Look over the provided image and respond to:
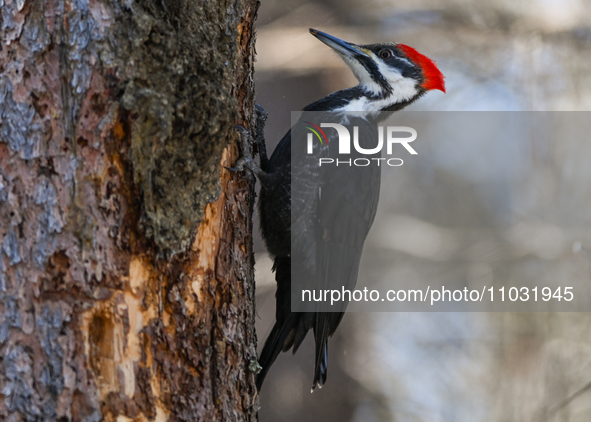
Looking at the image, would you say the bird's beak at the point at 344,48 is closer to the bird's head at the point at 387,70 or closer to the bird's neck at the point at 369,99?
the bird's head at the point at 387,70

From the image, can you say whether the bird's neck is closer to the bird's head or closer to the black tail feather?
the bird's head

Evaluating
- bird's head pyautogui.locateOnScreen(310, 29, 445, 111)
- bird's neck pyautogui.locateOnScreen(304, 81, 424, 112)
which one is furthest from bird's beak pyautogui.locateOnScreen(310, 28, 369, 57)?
bird's neck pyautogui.locateOnScreen(304, 81, 424, 112)

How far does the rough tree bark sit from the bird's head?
142 cm

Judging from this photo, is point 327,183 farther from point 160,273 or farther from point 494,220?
point 494,220

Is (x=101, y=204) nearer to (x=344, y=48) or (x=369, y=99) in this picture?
(x=369, y=99)

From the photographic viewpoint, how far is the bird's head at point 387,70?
8.95 feet

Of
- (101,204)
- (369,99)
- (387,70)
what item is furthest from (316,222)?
(101,204)

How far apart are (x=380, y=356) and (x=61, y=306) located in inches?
113

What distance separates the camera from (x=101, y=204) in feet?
4.27

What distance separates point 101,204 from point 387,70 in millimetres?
1904

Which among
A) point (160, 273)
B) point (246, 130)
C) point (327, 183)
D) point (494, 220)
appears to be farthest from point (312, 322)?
point (494, 220)

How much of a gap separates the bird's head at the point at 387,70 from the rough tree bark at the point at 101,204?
142cm

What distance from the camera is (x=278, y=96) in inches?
134

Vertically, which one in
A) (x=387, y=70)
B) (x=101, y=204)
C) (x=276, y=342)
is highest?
(x=387, y=70)
